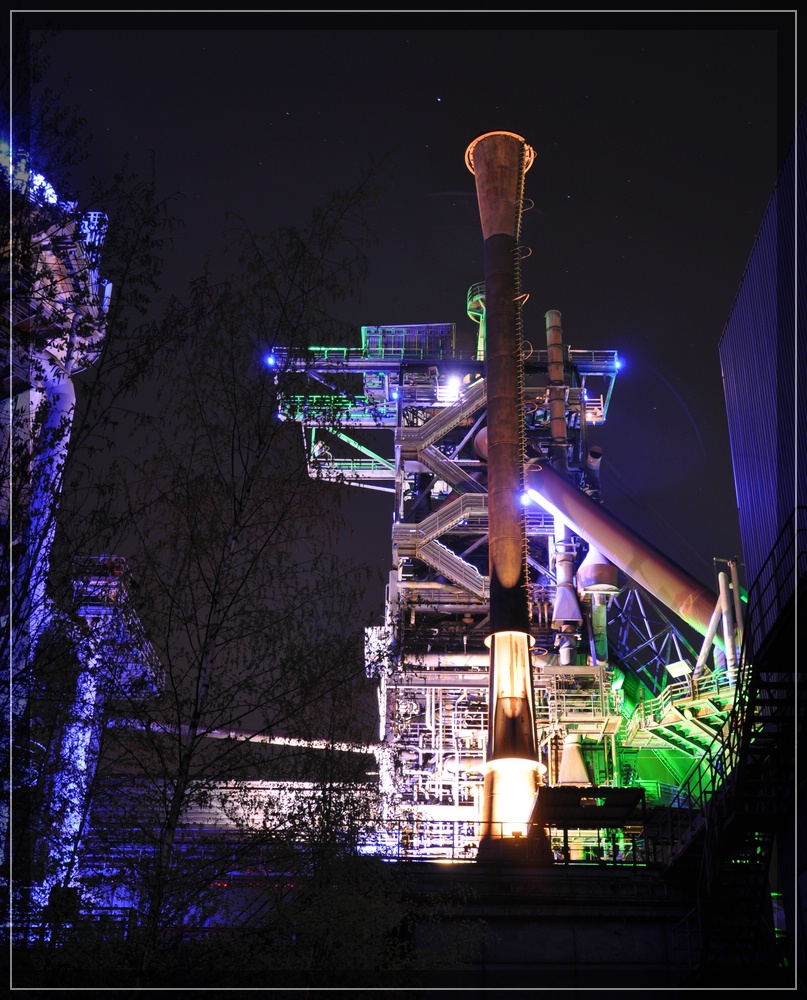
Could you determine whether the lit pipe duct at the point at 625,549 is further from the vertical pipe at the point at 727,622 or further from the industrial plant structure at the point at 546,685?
the vertical pipe at the point at 727,622

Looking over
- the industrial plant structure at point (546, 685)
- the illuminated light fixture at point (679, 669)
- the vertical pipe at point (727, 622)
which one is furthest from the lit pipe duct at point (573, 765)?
the vertical pipe at point (727, 622)

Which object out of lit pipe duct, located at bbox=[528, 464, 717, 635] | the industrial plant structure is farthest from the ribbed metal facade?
lit pipe duct, located at bbox=[528, 464, 717, 635]

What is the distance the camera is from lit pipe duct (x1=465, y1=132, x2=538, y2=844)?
121 feet

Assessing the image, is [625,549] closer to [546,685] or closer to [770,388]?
[546,685]

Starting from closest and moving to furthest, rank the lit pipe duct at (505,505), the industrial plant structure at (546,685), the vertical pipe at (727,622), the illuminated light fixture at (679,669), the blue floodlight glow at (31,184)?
1. the blue floodlight glow at (31,184)
2. the industrial plant structure at (546,685)
3. the lit pipe duct at (505,505)
4. the vertical pipe at (727,622)
5. the illuminated light fixture at (679,669)

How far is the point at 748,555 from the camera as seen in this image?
2688 cm

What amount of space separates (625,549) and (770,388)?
2228 cm

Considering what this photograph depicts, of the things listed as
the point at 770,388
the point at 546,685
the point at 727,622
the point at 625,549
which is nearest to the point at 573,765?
the point at 546,685

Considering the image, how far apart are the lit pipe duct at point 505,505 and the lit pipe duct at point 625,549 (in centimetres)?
619

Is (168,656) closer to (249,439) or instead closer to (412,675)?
(249,439)

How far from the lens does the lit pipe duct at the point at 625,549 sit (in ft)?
149

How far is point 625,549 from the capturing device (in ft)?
155

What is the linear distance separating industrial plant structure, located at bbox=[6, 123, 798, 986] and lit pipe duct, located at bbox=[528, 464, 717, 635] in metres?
0.10

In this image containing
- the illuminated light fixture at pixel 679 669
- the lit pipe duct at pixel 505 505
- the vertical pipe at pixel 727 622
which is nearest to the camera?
the lit pipe duct at pixel 505 505
